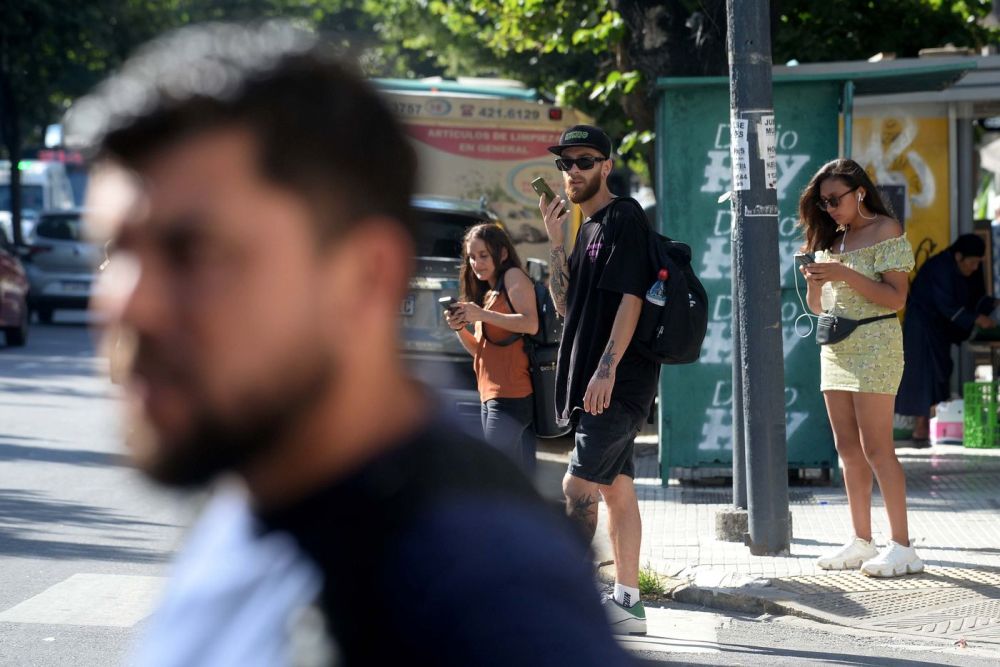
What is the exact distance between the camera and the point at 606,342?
5.75 metres

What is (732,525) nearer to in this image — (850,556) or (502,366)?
(850,556)

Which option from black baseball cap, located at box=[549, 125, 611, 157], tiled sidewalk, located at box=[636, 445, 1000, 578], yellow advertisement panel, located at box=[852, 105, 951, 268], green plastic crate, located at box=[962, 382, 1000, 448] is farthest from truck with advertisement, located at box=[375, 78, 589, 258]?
black baseball cap, located at box=[549, 125, 611, 157]

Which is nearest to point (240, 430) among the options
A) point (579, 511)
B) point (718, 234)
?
point (579, 511)

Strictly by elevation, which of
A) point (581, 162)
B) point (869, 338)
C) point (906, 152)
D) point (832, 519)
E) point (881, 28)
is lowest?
point (832, 519)

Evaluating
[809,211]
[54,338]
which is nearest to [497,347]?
[809,211]

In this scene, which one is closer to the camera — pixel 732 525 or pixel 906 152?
pixel 732 525

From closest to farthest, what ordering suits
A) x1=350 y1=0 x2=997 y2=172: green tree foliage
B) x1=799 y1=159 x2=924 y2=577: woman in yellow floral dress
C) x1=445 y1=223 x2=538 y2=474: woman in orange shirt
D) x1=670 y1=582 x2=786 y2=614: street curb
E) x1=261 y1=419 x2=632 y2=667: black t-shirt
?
x1=261 y1=419 x2=632 y2=667: black t-shirt
x1=670 y1=582 x2=786 y2=614: street curb
x1=799 y1=159 x2=924 y2=577: woman in yellow floral dress
x1=445 y1=223 x2=538 y2=474: woman in orange shirt
x1=350 y1=0 x2=997 y2=172: green tree foliage

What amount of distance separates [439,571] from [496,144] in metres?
14.2

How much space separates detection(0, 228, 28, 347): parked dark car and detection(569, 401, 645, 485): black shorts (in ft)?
48.7

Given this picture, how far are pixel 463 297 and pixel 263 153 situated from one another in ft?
20.5

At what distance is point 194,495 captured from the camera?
43.4 inches

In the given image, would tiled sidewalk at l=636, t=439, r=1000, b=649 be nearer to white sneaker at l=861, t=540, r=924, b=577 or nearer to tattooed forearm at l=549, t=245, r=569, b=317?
white sneaker at l=861, t=540, r=924, b=577

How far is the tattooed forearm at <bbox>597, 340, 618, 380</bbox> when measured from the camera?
5602 mm

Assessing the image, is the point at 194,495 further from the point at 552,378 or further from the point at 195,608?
the point at 552,378
